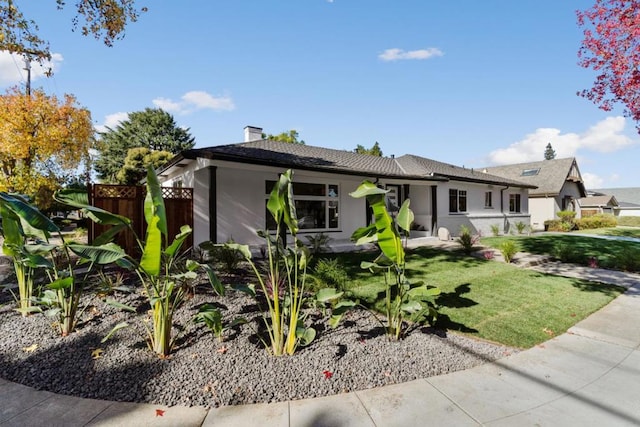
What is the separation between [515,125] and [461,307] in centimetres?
1312

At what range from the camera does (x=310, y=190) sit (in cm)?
1196

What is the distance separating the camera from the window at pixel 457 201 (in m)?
16.7

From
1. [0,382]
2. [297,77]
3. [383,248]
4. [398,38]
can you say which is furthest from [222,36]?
[0,382]

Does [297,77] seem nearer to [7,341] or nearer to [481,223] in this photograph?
[7,341]

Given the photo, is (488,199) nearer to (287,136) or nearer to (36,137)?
(287,136)

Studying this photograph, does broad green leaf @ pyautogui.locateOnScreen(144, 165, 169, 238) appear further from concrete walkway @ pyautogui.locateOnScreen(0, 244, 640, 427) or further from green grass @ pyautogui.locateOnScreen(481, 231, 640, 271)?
green grass @ pyautogui.locateOnScreen(481, 231, 640, 271)

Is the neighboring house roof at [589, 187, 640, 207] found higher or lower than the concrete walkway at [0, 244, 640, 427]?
higher

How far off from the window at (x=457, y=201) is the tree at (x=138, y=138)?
3573 cm

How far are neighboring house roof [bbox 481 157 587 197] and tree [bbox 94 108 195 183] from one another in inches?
1599

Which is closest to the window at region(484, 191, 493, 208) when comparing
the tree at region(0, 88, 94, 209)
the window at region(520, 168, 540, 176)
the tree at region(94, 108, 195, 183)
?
the window at region(520, 168, 540, 176)

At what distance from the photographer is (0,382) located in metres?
3.04

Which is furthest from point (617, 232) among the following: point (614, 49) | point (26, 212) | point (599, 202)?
point (26, 212)

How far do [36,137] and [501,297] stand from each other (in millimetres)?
22747

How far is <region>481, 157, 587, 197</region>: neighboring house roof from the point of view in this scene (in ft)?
84.8
